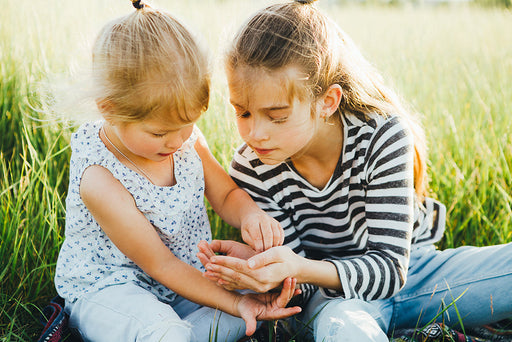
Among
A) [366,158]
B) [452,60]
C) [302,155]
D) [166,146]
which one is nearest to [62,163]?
[166,146]

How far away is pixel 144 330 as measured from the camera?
149cm

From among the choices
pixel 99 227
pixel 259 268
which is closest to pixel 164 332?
pixel 259 268

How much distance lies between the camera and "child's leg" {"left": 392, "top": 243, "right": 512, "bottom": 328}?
179 centimetres

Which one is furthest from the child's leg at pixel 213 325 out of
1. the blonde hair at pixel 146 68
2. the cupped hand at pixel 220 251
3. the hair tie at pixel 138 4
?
the hair tie at pixel 138 4

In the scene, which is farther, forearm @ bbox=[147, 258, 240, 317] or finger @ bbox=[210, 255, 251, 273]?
forearm @ bbox=[147, 258, 240, 317]

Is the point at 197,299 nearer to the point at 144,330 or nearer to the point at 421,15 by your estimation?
the point at 144,330

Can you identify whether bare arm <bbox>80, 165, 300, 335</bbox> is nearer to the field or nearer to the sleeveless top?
the sleeveless top

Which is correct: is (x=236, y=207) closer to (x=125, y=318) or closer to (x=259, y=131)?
(x=259, y=131)

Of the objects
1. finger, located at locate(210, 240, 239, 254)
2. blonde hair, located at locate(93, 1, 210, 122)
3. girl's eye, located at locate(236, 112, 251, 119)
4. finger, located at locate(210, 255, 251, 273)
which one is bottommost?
finger, located at locate(210, 240, 239, 254)

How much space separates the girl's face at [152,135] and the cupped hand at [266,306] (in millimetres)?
557

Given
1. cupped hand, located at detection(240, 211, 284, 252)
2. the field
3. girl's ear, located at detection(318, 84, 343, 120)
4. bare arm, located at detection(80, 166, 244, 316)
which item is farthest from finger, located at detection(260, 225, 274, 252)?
the field

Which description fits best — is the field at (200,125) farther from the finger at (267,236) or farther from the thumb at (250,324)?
the thumb at (250,324)

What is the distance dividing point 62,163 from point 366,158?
1459mm

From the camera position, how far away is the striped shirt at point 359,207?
1651mm
